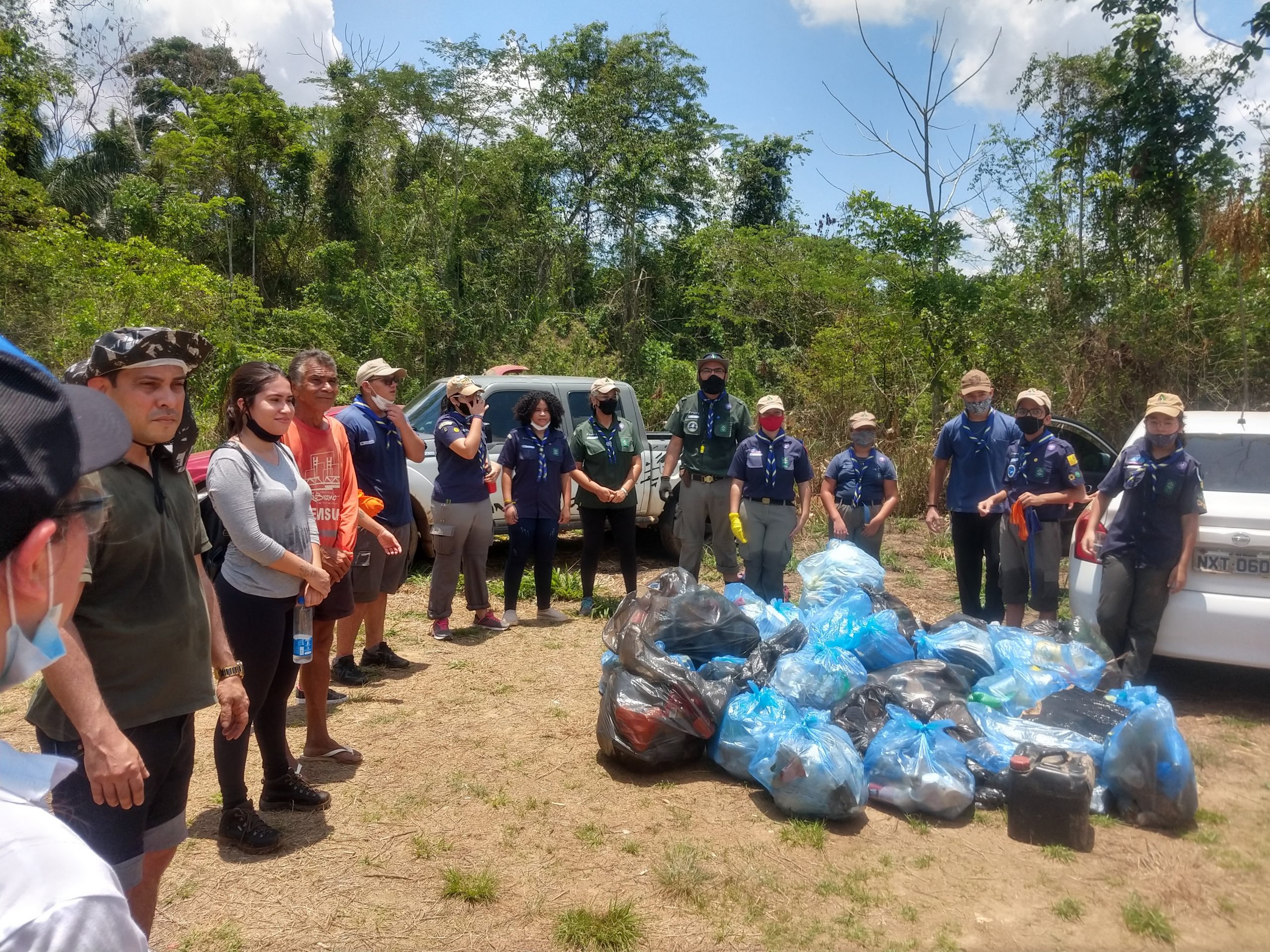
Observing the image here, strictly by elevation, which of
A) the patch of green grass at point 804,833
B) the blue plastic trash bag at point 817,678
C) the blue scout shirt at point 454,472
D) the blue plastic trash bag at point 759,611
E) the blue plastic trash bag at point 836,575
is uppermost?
the blue scout shirt at point 454,472

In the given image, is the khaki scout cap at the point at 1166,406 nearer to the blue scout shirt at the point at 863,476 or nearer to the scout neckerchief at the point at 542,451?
the blue scout shirt at the point at 863,476

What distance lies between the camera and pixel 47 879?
0.79m

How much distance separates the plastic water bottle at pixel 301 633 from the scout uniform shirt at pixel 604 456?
3.84 m

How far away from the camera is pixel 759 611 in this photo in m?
5.24

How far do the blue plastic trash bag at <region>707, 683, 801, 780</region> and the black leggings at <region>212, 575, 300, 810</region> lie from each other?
1925 millimetres

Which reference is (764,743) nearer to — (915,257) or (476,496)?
(476,496)

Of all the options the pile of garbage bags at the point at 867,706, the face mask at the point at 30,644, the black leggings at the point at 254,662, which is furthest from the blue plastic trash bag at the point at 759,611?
the face mask at the point at 30,644

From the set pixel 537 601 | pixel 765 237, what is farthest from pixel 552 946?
pixel 765 237

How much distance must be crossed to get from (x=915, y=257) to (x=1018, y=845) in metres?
11.0

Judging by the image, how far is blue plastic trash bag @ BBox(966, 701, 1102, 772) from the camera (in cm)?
398

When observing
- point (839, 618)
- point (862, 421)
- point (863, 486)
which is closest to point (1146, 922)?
point (839, 618)

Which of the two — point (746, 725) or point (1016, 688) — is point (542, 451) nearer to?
point (746, 725)

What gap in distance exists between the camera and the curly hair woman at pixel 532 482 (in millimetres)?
6977

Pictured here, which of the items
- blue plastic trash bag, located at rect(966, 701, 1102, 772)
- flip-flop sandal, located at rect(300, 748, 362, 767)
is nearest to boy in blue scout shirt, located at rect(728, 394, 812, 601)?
blue plastic trash bag, located at rect(966, 701, 1102, 772)
